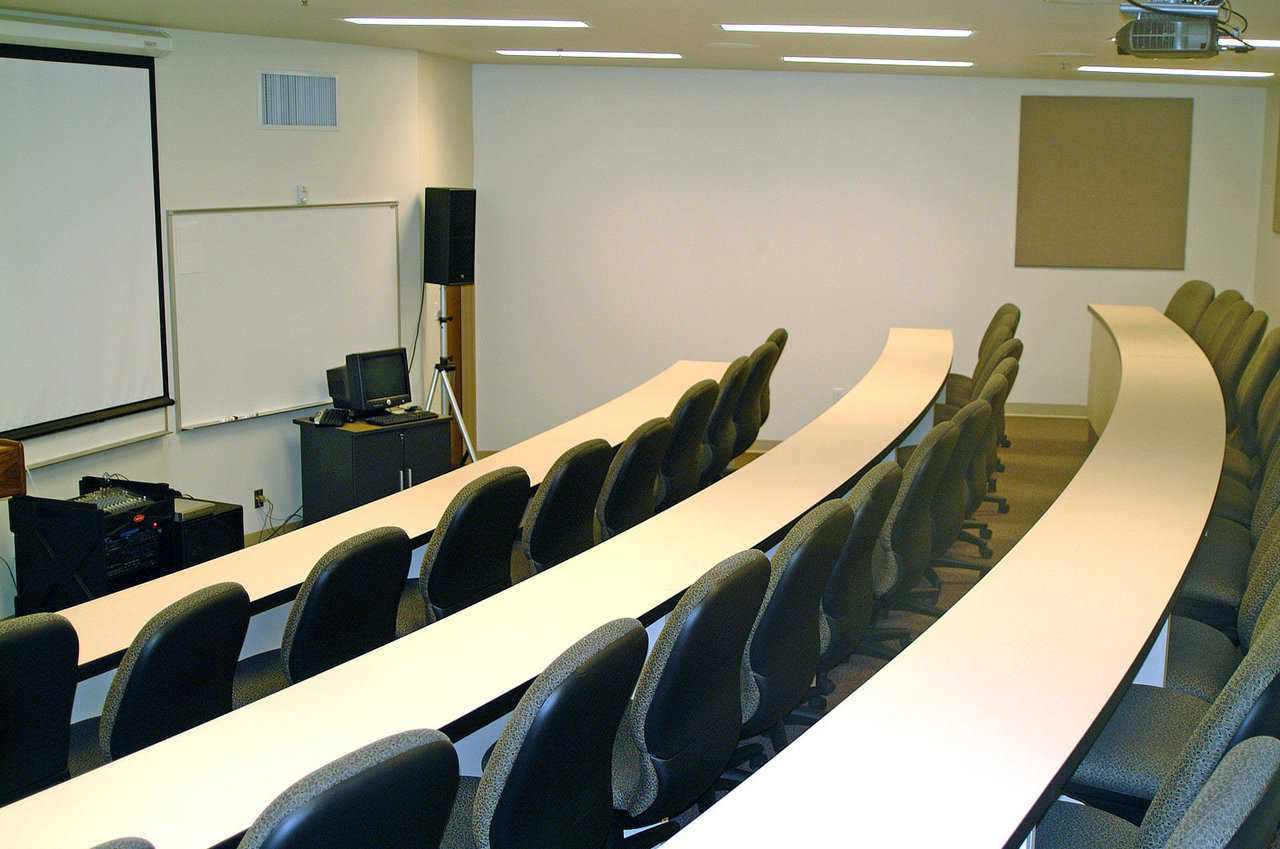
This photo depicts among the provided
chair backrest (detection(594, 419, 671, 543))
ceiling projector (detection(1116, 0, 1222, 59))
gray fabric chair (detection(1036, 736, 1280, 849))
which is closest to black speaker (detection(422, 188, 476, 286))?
chair backrest (detection(594, 419, 671, 543))

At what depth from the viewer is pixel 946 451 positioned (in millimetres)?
4305

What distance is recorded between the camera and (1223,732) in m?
2.22

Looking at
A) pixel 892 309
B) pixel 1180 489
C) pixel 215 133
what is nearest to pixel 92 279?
pixel 215 133

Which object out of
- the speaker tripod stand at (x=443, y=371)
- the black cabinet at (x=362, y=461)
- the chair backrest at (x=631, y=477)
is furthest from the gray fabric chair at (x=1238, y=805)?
the speaker tripod stand at (x=443, y=371)

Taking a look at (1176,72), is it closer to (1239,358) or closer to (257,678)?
(1239,358)

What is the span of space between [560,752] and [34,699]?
132 centimetres

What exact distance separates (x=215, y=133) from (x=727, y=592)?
17.5 ft

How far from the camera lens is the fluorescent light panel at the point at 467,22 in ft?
20.8

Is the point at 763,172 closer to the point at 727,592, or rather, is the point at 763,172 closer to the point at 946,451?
the point at 946,451

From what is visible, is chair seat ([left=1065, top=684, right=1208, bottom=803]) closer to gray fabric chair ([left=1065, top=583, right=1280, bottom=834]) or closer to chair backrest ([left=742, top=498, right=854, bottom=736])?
gray fabric chair ([left=1065, top=583, right=1280, bottom=834])

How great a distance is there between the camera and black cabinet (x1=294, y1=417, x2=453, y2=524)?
24.0 ft

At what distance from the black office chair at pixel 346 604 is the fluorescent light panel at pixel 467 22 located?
387 cm

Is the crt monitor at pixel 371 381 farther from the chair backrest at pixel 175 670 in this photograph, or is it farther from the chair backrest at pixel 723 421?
the chair backrest at pixel 175 670

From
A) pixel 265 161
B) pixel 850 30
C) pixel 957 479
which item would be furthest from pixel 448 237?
pixel 957 479
